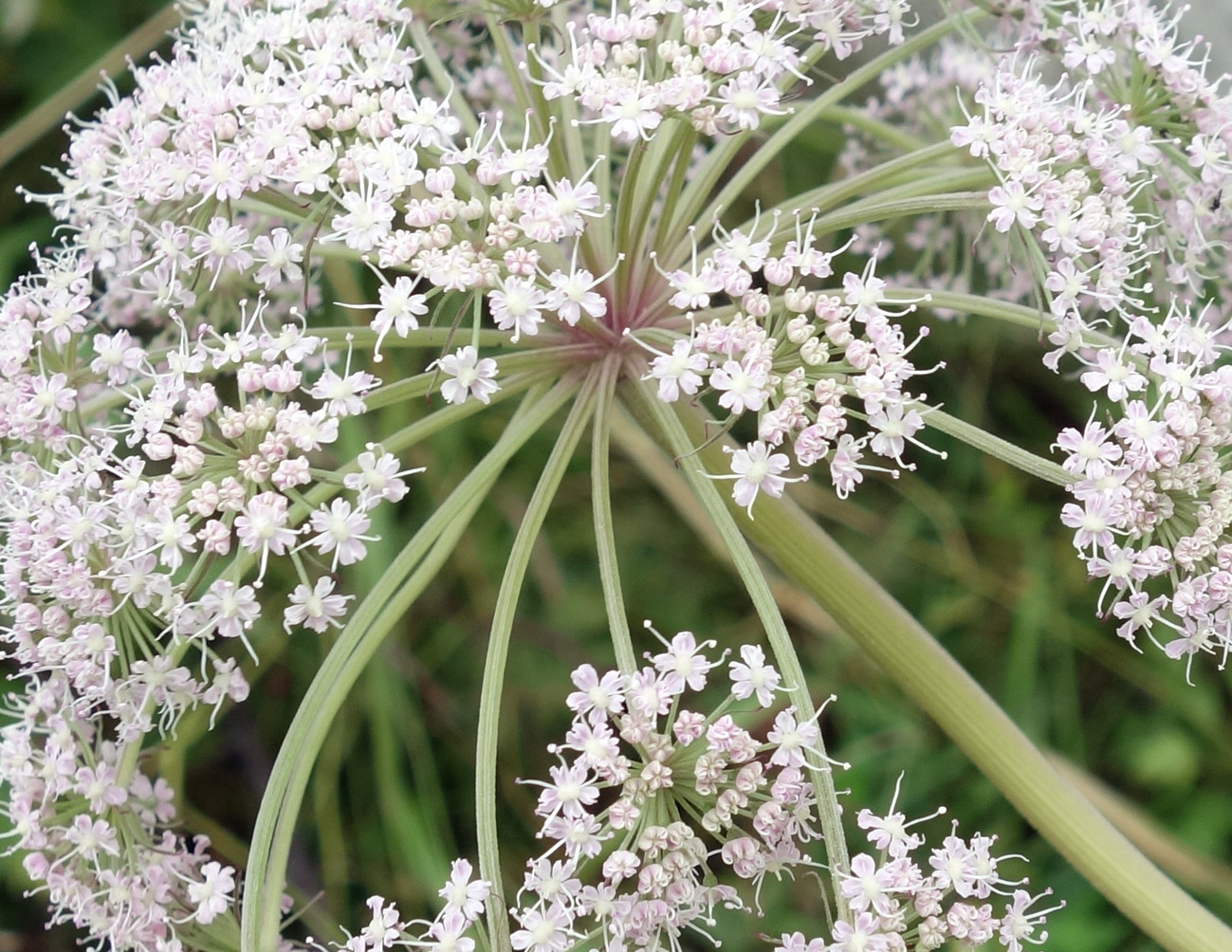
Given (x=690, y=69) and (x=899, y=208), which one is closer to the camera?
(x=690, y=69)

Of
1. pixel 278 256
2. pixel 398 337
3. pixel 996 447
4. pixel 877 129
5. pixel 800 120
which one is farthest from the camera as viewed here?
pixel 877 129

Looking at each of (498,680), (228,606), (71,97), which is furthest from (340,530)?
(71,97)

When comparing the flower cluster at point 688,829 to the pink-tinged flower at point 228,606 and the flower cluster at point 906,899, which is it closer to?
the flower cluster at point 906,899

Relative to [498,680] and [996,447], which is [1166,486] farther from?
[498,680]

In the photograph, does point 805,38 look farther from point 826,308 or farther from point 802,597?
point 802,597

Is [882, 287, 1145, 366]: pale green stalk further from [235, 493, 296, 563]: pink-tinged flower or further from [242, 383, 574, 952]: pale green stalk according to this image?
[235, 493, 296, 563]: pink-tinged flower

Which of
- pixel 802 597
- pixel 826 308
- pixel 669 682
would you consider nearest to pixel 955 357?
pixel 802 597
